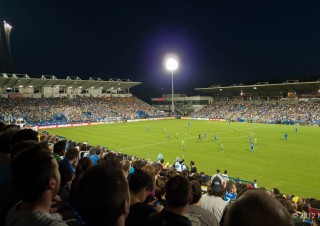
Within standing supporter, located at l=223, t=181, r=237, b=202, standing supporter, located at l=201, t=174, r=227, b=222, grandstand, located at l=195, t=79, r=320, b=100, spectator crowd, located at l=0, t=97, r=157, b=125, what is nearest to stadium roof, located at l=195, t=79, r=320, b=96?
grandstand, located at l=195, t=79, r=320, b=100

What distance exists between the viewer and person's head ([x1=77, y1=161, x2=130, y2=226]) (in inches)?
79.6

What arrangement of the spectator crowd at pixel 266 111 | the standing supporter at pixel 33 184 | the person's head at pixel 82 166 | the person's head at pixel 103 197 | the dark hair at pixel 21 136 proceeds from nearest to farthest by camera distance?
the person's head at pixel 103 197 → the standing supporter at pixel 33 184 → the dark hair at pixel 21 136 → the person's head at pixel 82 166 → the spectator crowd at pixel 266 111

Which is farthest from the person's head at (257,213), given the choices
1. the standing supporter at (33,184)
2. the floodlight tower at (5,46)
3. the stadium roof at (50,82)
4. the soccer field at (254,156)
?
the stadium roof at (50,82)

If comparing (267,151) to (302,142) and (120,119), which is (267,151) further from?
(120,119)

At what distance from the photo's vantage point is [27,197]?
2.48 metres

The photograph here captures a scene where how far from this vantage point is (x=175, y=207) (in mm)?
3316

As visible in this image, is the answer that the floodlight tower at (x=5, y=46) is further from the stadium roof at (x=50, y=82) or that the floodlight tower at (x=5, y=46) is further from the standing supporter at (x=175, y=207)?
the standing supporter at (x=175, y=207)

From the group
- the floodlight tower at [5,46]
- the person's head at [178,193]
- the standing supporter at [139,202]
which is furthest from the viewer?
the floodlight tower at [5,46]

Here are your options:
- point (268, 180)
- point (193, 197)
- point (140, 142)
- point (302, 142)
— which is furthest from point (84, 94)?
point (193, 197)

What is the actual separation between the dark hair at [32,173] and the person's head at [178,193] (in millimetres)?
1473

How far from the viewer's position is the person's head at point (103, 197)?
2.02 m

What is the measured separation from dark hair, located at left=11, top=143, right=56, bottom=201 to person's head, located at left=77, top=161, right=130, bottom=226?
0.61 meters

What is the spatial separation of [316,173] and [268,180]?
15.3 feet

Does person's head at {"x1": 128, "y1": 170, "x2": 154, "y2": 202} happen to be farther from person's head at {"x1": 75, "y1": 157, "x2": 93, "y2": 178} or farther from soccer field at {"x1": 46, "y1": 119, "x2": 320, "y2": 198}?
soccer field at {"x1": 46, "y1": 119, "x2": 320, "y2": 198}
